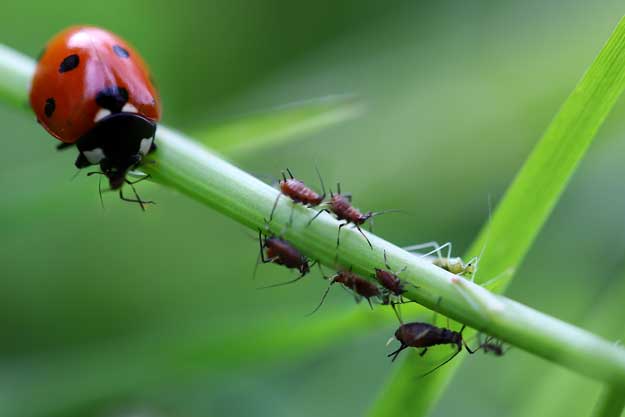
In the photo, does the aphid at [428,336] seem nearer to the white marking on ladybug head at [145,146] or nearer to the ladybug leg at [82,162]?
the white marking on ladybug head at [145,146]

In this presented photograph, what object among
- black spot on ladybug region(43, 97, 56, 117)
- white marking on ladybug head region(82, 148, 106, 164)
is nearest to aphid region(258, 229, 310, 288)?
white marking on ladybug head region(82, 148, 106, 164)

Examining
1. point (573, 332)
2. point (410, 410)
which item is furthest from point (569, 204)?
point (573, 332)

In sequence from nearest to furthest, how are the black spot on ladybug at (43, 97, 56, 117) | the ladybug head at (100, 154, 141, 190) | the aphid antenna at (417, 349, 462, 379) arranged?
the aphid antenna at (417, 349, 462, 379)
the ladybug head at (100, 154, 141, 190)
the black spot on ladybug at (43, 97, 56, 117)

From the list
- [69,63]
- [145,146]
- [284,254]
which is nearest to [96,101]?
[69,63]

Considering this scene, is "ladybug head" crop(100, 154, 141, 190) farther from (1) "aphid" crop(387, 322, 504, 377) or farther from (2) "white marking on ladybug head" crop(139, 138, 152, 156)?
(1) "aphid" crop(387, 322, 504, 377)

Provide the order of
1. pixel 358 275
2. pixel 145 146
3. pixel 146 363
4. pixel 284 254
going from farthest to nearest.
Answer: pixel 146 363, pixel 145 146, pixel 284 254, pixel 358 275

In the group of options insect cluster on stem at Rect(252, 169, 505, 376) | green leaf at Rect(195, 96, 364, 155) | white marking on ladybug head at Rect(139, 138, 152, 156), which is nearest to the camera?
insect cluster on stem at Rect(252, 169, 505, 376)

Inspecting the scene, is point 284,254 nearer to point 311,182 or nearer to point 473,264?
point 473,264

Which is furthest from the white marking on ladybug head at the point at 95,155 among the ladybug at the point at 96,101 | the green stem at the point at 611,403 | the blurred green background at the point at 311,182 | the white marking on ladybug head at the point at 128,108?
the green stem at the point at 611,403
